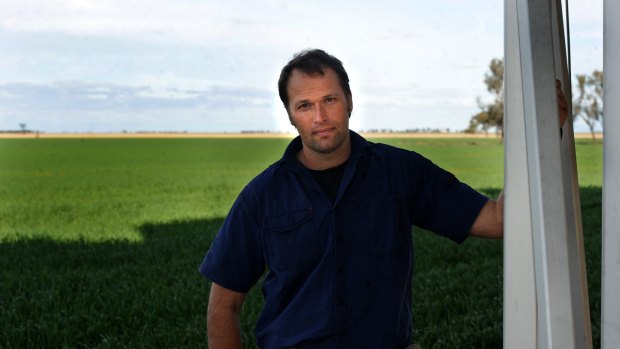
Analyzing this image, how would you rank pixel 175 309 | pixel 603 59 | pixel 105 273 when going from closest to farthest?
pixel 603 59, pixel 175 309, pixel 105 273

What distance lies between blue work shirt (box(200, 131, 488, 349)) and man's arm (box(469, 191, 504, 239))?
21mm

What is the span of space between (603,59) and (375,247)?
1.16 meters

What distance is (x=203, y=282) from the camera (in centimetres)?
760

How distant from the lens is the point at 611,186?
136cm

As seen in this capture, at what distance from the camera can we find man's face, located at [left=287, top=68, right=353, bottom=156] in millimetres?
2408

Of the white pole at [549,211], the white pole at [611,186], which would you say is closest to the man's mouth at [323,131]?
the white pole at [549,211]

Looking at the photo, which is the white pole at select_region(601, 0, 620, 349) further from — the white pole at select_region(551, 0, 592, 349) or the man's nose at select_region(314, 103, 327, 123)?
the man's nose at select_region(314, 103, 327, 123)

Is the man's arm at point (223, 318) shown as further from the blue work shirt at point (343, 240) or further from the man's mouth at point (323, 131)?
the man's mouth at point (323, 131)

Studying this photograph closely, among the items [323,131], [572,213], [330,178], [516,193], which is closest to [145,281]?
[330,178]

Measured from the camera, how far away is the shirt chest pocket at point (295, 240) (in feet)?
7.97

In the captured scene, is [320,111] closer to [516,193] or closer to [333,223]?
[333,223]

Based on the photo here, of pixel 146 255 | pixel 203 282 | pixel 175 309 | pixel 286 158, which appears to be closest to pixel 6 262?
pixel 146 255

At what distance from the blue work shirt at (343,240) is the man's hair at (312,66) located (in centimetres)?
17

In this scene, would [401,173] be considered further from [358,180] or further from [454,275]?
[454,275]
